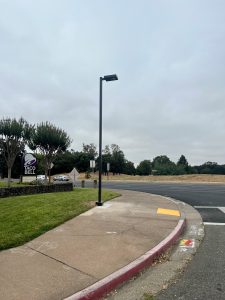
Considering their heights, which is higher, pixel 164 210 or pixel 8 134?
pixel 8 134

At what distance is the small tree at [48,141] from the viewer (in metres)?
26.2

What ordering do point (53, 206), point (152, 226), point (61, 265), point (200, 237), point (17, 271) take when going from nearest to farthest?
point (17, 271) < point (61, 265) < point (200, 237) < point (152, 226) < point (53, 206)

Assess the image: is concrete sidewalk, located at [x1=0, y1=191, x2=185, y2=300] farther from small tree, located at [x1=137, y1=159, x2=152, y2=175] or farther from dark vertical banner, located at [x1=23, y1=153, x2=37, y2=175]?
small tree, located at [x1=137, y1=159, x2=152, y2=175]

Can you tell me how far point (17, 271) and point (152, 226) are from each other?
508 centimetres

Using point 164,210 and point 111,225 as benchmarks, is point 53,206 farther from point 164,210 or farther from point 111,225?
point 164,210

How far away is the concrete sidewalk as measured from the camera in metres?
5.59

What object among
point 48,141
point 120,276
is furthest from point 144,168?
point 120,276

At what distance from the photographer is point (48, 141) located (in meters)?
26.3

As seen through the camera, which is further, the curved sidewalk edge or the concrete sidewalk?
the concrete sidewalk

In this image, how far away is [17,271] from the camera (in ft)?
20.5

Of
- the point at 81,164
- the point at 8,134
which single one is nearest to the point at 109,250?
the point at 8,134

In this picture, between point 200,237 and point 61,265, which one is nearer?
point 61,265

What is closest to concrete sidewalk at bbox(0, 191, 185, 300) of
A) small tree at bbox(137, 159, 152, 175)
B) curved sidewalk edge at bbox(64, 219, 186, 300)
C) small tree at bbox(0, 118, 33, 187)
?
curved sidewalk edge at bbox(64, 219, 186, 300)

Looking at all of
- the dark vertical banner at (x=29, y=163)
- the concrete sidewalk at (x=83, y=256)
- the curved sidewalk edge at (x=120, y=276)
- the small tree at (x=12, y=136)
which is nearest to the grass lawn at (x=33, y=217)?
the concrete sidewalk at (x=83, y=256)
